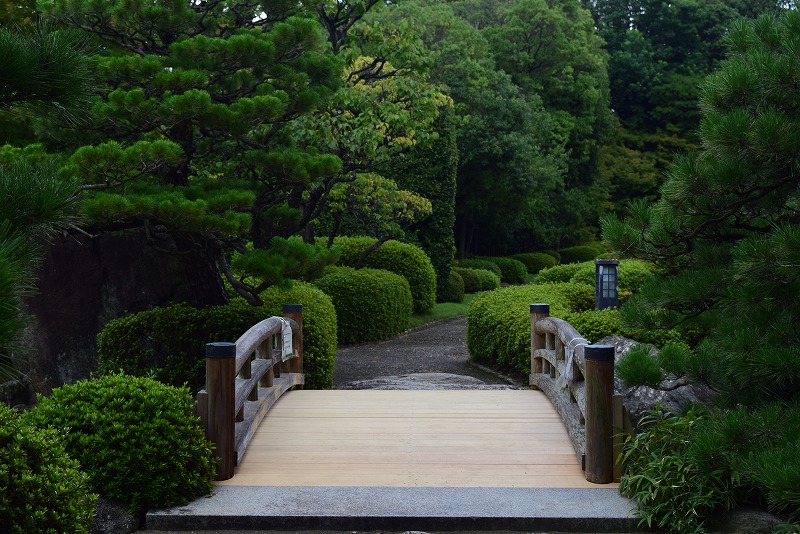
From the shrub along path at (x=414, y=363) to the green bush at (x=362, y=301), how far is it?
0.74 feet

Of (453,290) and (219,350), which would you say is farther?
(453,290)

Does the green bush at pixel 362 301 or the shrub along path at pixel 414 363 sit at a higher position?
the green bush at pixel 362 301

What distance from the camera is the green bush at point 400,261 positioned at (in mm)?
17938

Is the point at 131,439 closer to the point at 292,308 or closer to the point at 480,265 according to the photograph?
the point at 292,308

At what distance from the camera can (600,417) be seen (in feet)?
18.1

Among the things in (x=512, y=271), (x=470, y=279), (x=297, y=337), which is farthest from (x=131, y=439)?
(x=512, y=271)

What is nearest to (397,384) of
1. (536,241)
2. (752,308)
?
(752,308)

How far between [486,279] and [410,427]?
1972 centimetres

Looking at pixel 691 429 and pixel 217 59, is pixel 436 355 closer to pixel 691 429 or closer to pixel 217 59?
pixel 217 59

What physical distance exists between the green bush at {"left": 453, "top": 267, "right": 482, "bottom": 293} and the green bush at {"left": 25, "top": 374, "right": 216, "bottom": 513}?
20.6m

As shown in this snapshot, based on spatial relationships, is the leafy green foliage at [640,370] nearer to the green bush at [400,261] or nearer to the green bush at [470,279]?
the green bush at [400,261]

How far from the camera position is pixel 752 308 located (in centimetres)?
461

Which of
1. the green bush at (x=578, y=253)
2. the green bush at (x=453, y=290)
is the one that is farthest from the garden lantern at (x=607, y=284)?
the green bush at (x=578, y=253)

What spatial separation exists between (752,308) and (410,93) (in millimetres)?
9208
